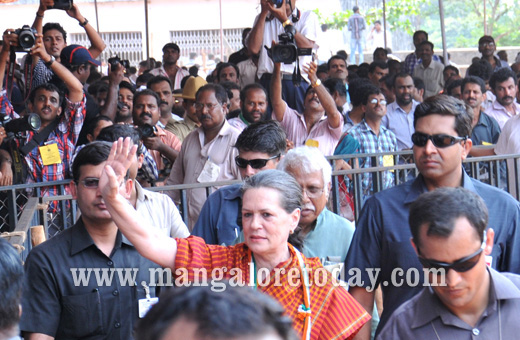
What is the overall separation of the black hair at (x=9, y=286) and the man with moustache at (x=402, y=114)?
755cm

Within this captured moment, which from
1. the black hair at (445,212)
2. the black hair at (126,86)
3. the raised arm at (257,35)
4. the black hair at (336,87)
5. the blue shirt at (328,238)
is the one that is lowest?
the blue shirt at (328,238)

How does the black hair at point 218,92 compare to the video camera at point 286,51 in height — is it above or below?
below

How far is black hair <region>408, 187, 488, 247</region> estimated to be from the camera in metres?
3.06

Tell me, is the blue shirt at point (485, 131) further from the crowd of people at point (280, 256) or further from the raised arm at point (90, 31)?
the raised arm at point (90, 31)

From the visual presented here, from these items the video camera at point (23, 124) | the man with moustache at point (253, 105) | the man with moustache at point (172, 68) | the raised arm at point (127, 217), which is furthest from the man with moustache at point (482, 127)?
the raised arm at point (127, 217)

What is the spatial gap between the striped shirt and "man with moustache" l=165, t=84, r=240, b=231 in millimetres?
2825

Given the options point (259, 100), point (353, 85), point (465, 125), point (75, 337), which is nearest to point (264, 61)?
point (353, 85)

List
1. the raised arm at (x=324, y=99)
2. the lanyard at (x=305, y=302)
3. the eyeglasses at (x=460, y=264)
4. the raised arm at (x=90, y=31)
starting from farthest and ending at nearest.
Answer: the raised arm at (x=90, y=31)
the raised arm at (x=324, y=99)
the lanyard at (x=305, y=302)
the eyeglasses at (x=460, y=264)

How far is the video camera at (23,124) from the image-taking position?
20.7 ft

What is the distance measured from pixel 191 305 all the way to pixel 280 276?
2.16 m

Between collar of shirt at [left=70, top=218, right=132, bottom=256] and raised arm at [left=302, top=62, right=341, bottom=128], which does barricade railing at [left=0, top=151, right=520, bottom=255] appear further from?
collar of shirt at [left=70, top=218, right=132, bottom=256]

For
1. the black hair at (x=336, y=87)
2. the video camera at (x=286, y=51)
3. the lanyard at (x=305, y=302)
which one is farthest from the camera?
the black hair at (x=336, y=87)

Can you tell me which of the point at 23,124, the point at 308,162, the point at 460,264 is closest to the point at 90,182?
the point at 308,162

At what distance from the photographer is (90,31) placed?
340 inches
